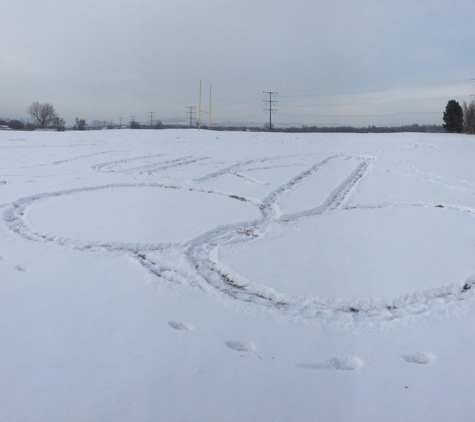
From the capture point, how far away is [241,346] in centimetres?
222

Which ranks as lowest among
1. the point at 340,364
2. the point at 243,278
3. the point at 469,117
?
the point at 340,364

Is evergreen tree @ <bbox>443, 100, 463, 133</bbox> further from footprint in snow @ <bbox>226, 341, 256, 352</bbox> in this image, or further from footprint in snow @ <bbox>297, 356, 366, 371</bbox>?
footprint in snow @ <bbox>226, 341, 256, 352</bbox>

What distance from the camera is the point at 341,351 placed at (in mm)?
2205

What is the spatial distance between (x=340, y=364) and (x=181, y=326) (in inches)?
37.5

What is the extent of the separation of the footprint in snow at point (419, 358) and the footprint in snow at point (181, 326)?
1226 millimetres

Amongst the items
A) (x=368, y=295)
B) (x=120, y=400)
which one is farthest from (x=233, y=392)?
(x=368, y=295)

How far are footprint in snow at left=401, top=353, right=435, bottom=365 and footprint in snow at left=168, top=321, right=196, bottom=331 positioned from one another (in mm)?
1226

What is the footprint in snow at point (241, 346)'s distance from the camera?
86.3 inches

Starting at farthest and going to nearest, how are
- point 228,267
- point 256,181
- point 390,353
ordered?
1. point 256,181
2. point 228,267
3. point 390,353

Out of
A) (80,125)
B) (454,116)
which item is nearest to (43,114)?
(80,125)

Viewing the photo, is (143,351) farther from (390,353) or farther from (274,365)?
(390,353)

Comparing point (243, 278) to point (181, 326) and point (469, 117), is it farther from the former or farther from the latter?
point (469, 117)

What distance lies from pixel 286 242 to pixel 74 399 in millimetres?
2472

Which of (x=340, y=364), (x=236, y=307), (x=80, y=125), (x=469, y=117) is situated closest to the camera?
(x=340, y=364)
